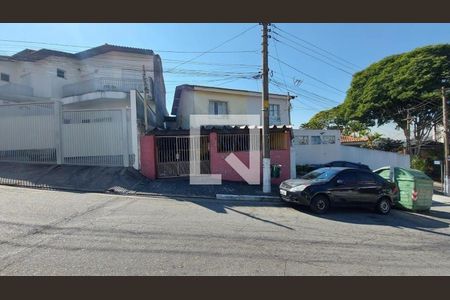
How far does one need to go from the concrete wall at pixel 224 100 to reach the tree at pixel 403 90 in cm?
921

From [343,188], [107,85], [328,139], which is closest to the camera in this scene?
[343,188]

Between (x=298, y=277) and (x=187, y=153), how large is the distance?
9824 millimetres

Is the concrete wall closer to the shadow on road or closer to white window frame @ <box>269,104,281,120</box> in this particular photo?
white window frame @ <box>269,104,281,120</box>

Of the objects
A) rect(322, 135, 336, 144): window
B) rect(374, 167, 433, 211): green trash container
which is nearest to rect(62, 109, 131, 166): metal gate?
rect(374, 167, 433, 211): green trash container

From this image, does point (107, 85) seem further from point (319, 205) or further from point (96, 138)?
point (319, 205)

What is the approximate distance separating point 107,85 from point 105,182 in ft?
36.1

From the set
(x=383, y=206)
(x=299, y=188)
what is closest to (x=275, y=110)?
(x=383, y=206)

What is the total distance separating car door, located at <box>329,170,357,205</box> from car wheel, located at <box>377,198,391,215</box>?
3.46ft

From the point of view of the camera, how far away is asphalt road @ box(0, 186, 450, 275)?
4.38 metres

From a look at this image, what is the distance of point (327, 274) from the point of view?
4379 mm

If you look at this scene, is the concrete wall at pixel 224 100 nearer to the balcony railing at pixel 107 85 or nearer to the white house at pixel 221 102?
the white house at pixel 221 102

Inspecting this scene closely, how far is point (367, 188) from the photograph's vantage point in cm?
1002

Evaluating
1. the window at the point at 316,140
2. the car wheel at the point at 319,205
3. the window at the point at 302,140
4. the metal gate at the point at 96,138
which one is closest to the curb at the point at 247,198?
the car wheel at the point at 319,205

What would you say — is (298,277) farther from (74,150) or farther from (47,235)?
(74,150)
